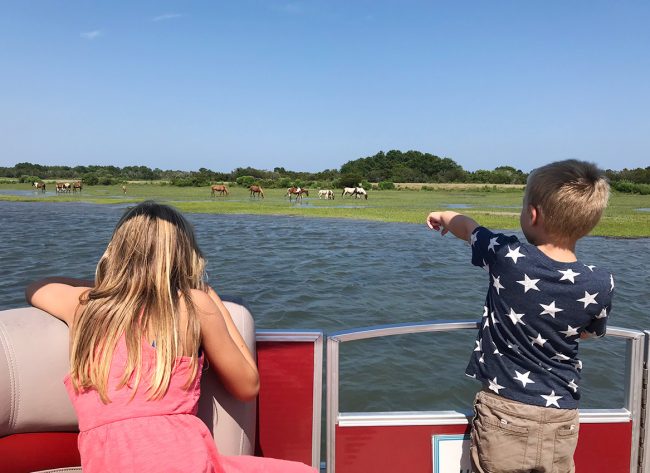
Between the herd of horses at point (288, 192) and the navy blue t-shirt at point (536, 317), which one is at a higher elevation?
the herd of horses at point (288, 192)

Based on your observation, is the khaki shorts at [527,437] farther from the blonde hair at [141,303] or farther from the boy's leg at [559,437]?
the blonde hair at [141,303]

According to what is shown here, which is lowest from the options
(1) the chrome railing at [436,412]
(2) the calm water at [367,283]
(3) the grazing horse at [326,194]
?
(2) the calm water at [367,283]

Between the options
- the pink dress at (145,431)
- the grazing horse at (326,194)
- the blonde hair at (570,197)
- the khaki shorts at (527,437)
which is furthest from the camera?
the grazing horse at (326,194)

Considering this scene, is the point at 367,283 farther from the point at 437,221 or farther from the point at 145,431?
the point at 145,431

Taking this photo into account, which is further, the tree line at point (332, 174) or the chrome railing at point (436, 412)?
the tree line at point (332, 174)

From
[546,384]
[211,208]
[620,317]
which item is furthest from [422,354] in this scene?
[211,208]

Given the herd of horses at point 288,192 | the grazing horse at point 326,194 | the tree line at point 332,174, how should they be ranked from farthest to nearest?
1. the tree line at point 332,174
2. the grazing horse at point 326,194
3. the herd of horses at point 288,192

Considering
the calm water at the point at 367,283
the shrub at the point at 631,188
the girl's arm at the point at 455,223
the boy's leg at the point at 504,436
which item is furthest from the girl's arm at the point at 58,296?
the shrub at the point at 631,188

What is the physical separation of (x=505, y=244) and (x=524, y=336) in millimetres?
369

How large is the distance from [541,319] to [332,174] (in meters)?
115

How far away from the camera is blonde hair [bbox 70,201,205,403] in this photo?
1870 mm

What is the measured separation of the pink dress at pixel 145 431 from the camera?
5.65ft

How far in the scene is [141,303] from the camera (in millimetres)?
1961

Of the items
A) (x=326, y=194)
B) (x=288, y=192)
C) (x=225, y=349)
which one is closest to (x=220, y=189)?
(x=288, y=192)
